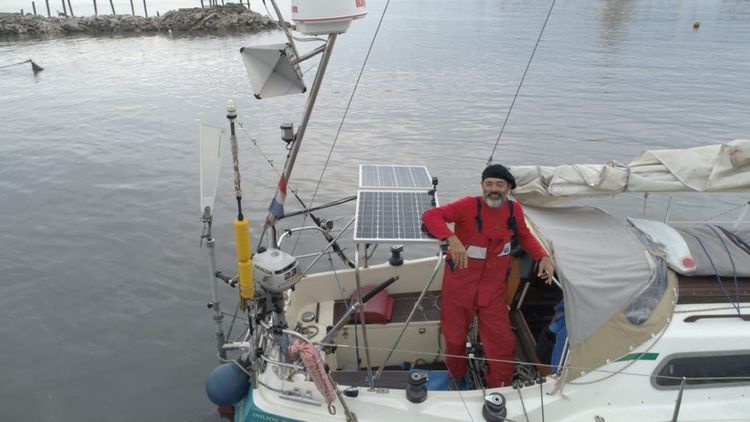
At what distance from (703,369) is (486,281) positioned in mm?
1829

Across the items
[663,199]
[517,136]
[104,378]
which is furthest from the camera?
[517,136]

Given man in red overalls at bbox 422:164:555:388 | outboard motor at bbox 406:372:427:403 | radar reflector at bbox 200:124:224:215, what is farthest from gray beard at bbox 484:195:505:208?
radar reflector at bbox 200:124:224:215

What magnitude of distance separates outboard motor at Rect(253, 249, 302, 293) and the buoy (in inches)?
37.4

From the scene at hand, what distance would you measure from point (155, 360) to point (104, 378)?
70 centimetres

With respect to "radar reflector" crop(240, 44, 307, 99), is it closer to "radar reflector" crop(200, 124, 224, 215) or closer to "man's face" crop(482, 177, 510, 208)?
"radar reflector" crop(200, 124, 224, 215)

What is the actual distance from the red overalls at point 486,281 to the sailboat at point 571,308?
0.79 ft

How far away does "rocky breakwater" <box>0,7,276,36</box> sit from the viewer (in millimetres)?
46981

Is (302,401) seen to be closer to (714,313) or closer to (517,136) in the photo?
(714,313)

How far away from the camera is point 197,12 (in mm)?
53688

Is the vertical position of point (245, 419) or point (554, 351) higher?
point (554, 351)

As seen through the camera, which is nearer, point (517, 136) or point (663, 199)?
point (663, 199)

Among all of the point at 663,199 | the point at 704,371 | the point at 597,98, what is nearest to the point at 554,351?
the point at 704,371

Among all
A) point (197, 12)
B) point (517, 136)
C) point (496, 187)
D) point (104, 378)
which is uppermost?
point (197, 12)

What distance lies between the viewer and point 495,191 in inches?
171
